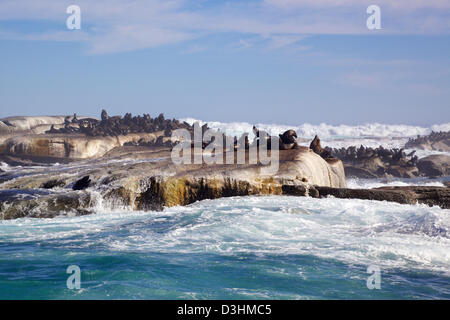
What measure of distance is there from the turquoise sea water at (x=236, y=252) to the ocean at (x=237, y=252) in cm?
2

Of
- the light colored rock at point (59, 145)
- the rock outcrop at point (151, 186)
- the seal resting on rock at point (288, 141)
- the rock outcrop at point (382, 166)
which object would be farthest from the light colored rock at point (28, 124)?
the seal resting on rock at point (288, 141)

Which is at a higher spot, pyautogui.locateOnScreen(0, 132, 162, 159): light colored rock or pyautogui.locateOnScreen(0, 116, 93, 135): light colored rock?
pyautogui.locateOnScreen(0, 116, 93, 135): light colored rock

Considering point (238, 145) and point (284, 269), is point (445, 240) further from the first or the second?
point (238, 145)

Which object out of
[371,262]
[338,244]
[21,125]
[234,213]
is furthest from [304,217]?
[21,125]

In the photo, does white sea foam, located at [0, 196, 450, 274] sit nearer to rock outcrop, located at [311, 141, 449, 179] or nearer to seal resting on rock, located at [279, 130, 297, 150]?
seal resting on rock, located at [279, 130, 297, 150]

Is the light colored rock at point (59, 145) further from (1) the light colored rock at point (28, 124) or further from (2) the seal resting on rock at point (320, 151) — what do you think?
(2) the seal resting on rock at point (320, 151)

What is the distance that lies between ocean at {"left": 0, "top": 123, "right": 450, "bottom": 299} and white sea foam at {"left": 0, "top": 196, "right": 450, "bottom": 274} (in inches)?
0.7

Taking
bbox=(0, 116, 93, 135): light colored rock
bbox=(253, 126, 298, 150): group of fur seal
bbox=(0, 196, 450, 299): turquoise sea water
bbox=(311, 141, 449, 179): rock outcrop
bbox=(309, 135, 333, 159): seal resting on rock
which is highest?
bbox=(0, 116, 93, 135): light colored rock

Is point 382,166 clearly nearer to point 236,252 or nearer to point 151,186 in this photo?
point 151,186

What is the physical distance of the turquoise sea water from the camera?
7.38 m

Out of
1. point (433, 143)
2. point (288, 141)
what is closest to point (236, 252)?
point (288, 141)

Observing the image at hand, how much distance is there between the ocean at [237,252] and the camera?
7375mm

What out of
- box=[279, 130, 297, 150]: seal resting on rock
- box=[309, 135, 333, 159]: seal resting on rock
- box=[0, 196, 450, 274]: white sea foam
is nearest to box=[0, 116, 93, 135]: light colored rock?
box=[309, 135, 333, 159]: seal resting on rock

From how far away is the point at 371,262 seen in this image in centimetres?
859
